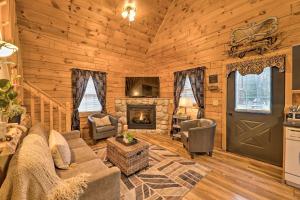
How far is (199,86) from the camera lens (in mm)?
4191

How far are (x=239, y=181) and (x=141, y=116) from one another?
3.53m

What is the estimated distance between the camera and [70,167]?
1.88 meters

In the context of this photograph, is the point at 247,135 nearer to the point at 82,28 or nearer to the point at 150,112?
the point at 150,112

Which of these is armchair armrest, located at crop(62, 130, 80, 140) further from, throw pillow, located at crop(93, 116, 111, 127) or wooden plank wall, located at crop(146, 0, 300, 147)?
wooden plank wall, located at crop(146, 0, 300, 147)

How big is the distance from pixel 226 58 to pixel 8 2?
4389 mm

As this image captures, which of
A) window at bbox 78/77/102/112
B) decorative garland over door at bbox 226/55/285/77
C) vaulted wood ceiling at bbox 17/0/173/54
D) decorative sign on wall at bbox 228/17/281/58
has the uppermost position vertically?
vaulted wood ceiling at bbox 17/0/173/54

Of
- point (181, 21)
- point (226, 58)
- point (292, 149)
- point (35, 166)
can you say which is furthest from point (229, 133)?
point (35, 166)

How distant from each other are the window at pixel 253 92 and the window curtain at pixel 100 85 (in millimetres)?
3848

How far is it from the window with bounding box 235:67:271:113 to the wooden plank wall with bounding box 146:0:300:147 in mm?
374

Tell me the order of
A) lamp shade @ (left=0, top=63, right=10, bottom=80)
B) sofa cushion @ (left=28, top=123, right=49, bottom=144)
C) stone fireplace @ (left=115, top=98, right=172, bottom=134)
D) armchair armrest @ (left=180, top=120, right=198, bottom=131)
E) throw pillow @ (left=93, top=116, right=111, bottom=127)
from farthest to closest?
1. stone fireplace @ (left=115, top=98, right=172, bottom=134)
2. throw pillow @ (left=93, top=116, right=111, bottom=127)
3. armchair armrest @ (left=180, top=120, right=198, bottom=131)
4. lamp shade @ (left=0, top=63, right=10, bottom=80)
5. sofa cushion @ (left=28, top=123, right=49, bottom=144)

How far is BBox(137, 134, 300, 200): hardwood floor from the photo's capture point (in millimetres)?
2098

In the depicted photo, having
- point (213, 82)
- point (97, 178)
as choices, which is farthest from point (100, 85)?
point (97, 178)

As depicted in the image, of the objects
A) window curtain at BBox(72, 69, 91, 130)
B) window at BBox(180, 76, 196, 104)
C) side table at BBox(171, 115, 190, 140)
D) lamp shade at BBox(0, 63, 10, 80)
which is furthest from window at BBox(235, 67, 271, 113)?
lamp shade at BBox(0, 63, 10, 80)

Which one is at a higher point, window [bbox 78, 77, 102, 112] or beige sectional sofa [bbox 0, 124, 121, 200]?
window [bbox 78, 77, 102, 112]
